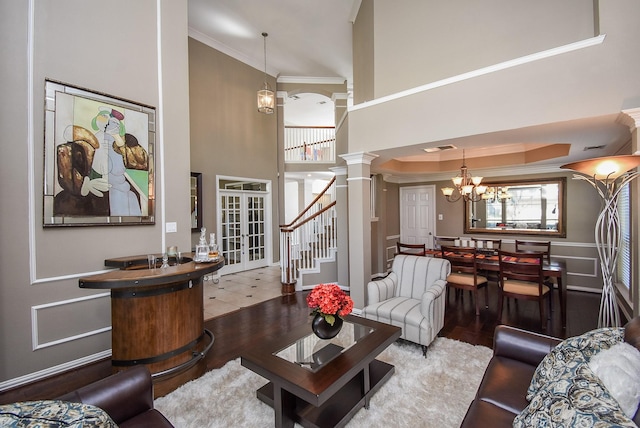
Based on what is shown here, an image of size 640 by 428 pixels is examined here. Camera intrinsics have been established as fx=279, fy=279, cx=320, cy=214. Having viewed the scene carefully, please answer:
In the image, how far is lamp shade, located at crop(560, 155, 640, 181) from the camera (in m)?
2.13

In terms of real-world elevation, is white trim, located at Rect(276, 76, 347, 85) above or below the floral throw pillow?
above

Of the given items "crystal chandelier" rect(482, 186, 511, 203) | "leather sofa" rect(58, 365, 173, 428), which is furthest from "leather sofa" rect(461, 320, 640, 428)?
"crystal chandelier" rect(482, 186, 511, 203)

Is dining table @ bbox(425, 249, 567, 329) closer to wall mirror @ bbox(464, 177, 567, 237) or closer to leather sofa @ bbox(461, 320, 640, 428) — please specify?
wall mirror @ bbox(464, 177, 567, 237)

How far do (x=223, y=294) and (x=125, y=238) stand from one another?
7.76 feet

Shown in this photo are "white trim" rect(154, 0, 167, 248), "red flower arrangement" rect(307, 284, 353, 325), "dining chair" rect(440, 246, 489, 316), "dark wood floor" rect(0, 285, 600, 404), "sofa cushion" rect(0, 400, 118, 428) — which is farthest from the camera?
"dining chair" rect(440, 246, 489, 316)

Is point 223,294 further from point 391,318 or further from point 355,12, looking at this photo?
point 355,12

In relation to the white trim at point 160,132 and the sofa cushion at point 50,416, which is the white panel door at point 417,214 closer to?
the white trim at point 160,132

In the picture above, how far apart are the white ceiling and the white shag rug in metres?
2.46

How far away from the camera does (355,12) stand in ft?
16.7

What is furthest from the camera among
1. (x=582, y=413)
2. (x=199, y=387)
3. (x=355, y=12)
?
(x=355, y=12)

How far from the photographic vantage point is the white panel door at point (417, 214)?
709cm

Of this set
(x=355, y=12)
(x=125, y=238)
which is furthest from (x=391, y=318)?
(x=355, y=12)

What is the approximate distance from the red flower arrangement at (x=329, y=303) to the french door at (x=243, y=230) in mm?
4907

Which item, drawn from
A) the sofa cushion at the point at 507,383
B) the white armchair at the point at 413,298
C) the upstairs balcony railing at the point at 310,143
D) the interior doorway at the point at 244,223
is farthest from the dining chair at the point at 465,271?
the upstairs balcony railing at the point at 310,143
